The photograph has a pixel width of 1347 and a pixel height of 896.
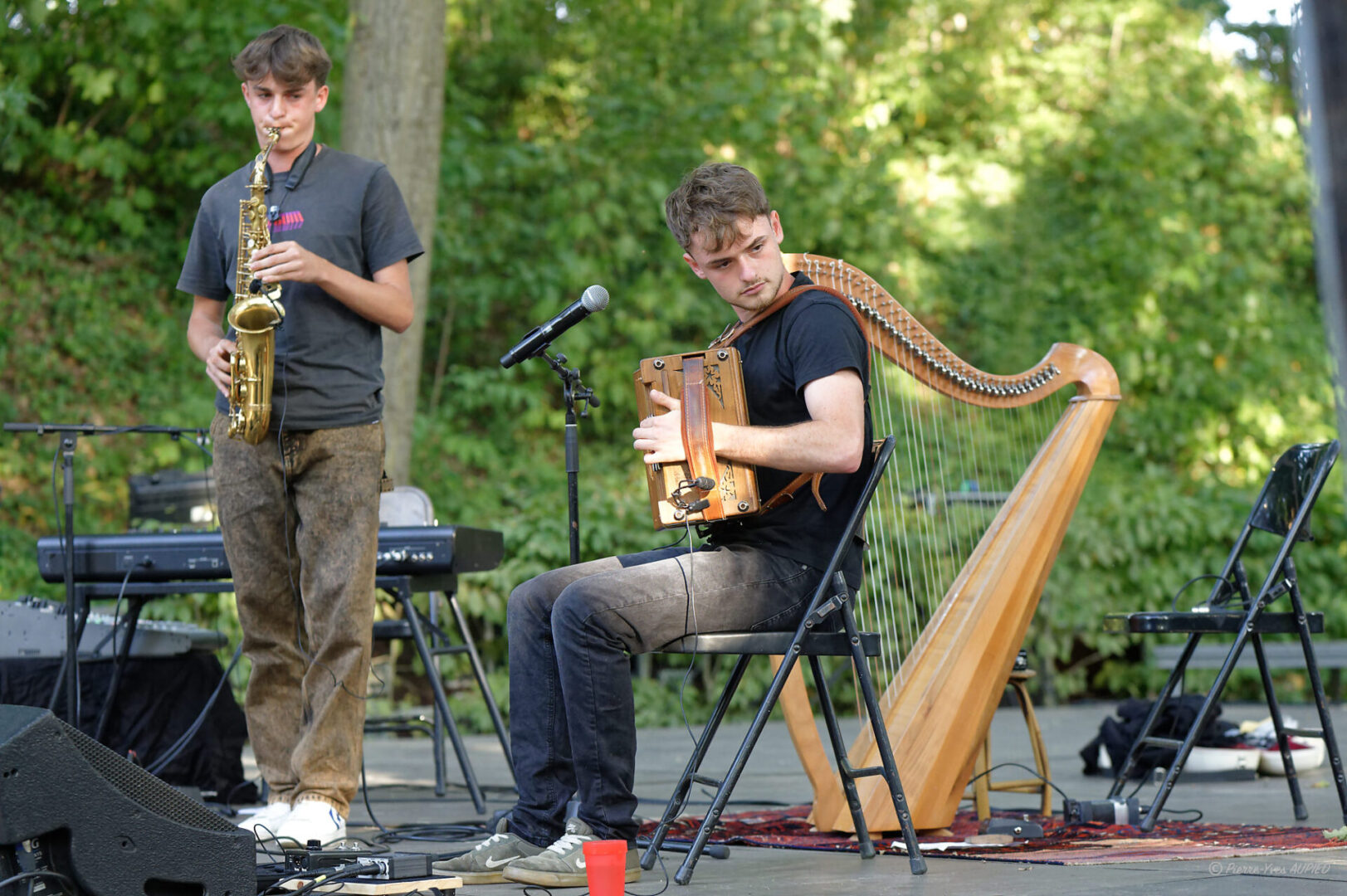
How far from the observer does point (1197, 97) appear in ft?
37.2

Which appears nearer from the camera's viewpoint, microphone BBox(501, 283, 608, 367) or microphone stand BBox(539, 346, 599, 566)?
microphone BBox(501, 283, 608, 367)

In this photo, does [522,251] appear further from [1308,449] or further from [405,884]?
[405,884]

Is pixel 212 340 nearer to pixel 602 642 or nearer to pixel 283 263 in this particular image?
pixel 283 263

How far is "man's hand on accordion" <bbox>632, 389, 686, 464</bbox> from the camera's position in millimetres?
2814

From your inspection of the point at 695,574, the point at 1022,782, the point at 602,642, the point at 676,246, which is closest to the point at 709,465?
the point at 695,574

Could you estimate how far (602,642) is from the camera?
2.80 metres

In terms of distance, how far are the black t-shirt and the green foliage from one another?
11.5ft

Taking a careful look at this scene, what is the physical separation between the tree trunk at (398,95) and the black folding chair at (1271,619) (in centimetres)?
391

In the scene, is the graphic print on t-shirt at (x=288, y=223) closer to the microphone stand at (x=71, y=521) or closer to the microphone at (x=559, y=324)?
the microphone at (x=559, y=324)

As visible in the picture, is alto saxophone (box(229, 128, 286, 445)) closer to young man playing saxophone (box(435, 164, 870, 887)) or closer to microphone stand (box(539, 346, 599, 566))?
microphone stand (box(539, 346, 599, 566))

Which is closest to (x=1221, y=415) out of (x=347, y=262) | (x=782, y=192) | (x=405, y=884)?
(x=782, y=192)

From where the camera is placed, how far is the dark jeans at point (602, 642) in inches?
110

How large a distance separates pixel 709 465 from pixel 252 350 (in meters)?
1.16

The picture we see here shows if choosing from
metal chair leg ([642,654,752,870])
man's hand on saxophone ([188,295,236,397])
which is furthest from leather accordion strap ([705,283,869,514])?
man's hand on saxophone ([188,295,236,397])
